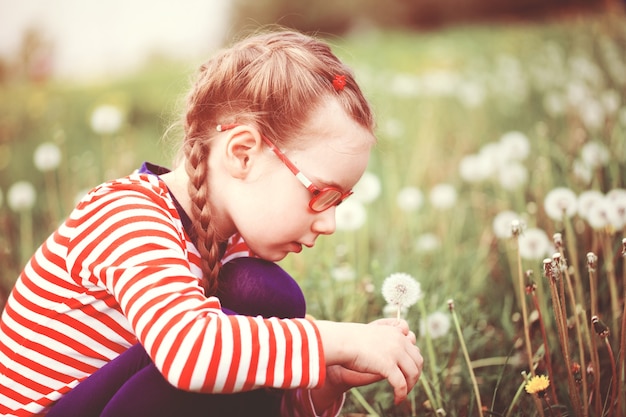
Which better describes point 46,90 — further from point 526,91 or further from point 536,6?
point 536,6

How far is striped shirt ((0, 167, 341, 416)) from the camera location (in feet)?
3.25

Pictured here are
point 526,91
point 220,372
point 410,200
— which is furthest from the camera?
point 526,91

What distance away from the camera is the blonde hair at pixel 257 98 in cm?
121

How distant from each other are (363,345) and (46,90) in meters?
4.74

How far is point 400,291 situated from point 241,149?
0.40 m

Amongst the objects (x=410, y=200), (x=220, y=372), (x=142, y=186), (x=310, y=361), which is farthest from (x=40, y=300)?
(x=410, y=200)

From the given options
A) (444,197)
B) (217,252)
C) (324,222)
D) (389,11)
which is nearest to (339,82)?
(324,222)

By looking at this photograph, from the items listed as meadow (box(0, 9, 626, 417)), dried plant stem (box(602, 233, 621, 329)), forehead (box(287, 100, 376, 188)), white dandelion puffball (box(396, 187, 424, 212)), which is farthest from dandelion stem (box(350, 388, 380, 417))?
white dandelion puffball (box(396, 187, 424, 212))

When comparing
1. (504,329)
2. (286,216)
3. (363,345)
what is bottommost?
(504,329)

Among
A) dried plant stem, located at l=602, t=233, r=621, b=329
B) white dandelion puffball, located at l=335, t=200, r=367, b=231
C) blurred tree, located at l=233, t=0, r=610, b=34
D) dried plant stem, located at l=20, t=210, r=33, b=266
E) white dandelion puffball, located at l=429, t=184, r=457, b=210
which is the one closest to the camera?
dried plant stem, located at l=602, t=233, r=621, b=329

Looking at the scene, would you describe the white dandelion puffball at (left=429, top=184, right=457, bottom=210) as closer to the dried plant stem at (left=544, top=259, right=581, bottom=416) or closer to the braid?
the dried plant stem at (left=544, top=259, right=581, bottom=416)

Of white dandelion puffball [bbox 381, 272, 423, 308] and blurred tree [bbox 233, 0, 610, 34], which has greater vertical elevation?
blurred tree [bbox 233, 0, 610, 34]

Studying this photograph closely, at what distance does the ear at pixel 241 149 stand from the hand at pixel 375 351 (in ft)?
1.06

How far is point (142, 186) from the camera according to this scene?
1.16 metres
